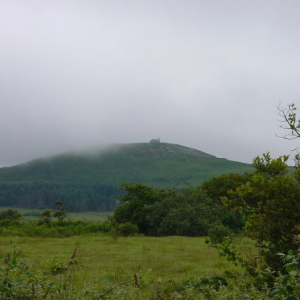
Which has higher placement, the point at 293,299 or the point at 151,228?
the point at 293,299

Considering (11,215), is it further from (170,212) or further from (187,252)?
(187,252)

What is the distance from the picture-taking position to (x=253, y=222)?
7.39m

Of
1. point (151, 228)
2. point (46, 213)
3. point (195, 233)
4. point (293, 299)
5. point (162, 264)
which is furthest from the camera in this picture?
point (46, 213)

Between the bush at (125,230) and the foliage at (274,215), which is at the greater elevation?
the foliage at (274,215)

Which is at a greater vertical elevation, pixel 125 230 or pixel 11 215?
pixel 125 230

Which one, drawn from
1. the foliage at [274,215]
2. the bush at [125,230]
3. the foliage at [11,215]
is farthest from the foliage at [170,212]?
the foliage at [274,215]

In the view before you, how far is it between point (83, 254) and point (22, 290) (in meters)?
16.7

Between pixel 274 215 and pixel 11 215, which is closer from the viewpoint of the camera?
pixel 274 215

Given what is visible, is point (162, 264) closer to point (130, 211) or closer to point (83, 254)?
point (83, 254)

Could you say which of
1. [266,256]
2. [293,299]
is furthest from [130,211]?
[293,299]

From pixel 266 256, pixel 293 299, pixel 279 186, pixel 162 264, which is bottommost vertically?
pixel 162 264

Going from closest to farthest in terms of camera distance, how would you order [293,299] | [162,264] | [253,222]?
[293,299], [253,222], [162,264]

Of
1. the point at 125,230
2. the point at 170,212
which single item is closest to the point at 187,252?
the point at 125,230

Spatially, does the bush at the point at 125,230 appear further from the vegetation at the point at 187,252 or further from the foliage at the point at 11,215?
the foliage at the point at 11,215
